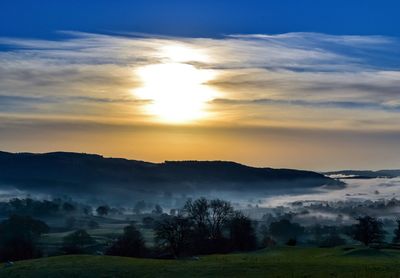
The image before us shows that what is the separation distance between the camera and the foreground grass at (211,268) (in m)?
54.5

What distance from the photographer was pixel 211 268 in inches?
2288

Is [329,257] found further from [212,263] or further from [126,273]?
[126,273]

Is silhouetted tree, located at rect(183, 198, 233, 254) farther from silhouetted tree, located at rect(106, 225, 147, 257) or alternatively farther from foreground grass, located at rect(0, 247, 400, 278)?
foreground grass, located at rect(0, 247, 400, 278)

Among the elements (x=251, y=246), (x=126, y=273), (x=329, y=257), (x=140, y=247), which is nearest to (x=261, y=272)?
(x=126, y=273)

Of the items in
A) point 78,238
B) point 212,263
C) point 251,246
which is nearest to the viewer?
point 212,263

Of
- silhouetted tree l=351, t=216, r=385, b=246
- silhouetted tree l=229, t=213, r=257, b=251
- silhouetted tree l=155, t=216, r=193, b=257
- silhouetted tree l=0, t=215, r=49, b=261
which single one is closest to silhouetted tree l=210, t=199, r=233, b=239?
silhouetted tree l=229, t=213, r=257, b=251

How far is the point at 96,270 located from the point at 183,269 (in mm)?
7707

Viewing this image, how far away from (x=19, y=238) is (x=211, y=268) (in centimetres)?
6495

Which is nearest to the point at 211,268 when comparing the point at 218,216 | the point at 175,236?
the point at 175,236

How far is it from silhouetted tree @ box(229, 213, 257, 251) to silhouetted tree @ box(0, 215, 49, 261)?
32171mm

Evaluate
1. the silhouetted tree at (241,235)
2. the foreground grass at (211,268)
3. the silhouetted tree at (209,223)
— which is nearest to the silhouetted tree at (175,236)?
the silhouetted tree at (209,223)

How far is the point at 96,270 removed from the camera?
2322 inches

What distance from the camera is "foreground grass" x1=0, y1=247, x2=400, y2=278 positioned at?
5450 centimetres

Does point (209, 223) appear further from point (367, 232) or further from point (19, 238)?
point (19, 238)
